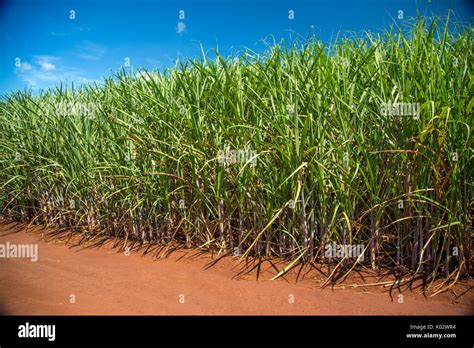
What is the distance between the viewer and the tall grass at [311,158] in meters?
2.29

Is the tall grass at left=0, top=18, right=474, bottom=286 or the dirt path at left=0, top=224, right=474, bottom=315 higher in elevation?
the tall grass at left=0, top=18, right=474, bottom=286

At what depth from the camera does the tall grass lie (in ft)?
7.52

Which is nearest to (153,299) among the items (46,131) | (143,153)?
(143,153)

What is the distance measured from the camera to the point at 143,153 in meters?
3.16

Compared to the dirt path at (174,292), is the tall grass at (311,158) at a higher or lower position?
higher

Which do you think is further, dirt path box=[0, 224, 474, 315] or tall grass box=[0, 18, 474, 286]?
tall grass box=[0, 18, 474, 286]

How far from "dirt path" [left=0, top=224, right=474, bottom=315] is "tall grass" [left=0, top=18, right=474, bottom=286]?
0.28 meters

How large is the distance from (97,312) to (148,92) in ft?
6.27

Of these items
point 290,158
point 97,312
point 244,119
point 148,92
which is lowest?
point 97,312

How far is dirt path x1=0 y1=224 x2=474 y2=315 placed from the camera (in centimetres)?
207

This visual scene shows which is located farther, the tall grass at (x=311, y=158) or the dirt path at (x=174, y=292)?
the tall grass at (x=311, y=158)

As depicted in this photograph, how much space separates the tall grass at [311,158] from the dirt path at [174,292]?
28 centimetres

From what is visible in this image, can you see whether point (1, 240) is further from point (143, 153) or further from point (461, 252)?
point (461, 252)

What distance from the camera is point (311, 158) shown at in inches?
94.5
